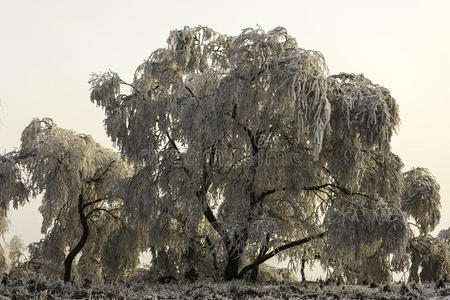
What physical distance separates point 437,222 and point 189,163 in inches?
318

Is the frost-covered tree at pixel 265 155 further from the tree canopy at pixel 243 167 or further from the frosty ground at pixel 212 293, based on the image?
the frosty ground at pixel 212 293

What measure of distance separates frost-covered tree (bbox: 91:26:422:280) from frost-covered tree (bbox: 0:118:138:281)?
1842 mm

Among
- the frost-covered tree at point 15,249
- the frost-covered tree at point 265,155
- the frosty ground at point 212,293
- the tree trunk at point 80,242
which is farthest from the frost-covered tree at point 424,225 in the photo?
the frost-covered tree at point 15,249

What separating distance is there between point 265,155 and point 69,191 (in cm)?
634

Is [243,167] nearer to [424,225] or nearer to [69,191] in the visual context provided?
[69,191]

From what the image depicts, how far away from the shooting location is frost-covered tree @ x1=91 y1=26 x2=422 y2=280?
1302 cm

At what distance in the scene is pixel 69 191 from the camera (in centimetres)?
1731

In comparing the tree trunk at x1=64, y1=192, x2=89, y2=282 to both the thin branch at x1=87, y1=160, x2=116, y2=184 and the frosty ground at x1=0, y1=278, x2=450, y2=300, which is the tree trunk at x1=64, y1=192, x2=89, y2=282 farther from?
the frosty ground at x1=0, y1=278, x2=450, y2=300

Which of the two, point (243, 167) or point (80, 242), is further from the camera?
point (80, 242)

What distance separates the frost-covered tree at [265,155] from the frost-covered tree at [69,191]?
1842mm

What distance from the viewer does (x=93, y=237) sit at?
20.0 meters

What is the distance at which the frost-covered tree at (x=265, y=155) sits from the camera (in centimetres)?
1302

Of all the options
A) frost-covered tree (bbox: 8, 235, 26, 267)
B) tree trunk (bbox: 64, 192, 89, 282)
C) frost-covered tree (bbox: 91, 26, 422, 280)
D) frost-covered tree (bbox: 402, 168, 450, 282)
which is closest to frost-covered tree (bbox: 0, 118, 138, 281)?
tree trunk (bbox: 64, 192, 89, 282)

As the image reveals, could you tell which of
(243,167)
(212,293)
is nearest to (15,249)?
(243,167)
